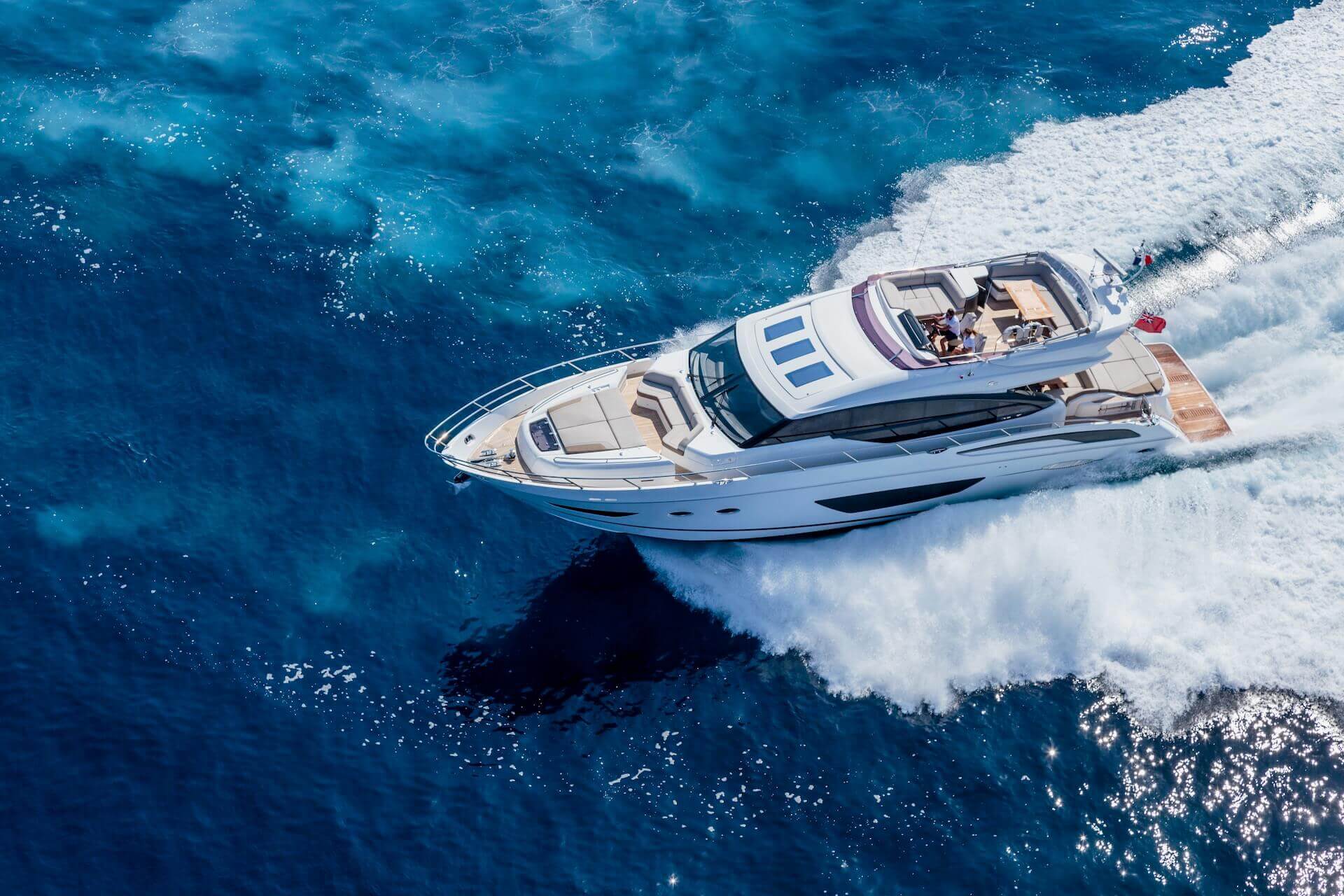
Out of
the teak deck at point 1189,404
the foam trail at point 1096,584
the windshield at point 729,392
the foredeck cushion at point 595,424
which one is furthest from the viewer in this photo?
the teak deck at point 1189,404

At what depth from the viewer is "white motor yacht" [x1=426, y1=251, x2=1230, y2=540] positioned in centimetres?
3105

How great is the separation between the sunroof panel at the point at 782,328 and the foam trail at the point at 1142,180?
8.31 meters

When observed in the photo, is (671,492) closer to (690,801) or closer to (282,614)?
(690,801)

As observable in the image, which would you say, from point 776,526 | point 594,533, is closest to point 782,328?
point 776,526

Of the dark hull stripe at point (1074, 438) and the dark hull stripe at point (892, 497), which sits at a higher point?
the dark hull stripe at point (1074, 438)

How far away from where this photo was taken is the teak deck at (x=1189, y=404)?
113ft

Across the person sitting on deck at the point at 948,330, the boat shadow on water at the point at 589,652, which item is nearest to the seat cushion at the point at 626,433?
the boat shadow on water at the point at 589,652

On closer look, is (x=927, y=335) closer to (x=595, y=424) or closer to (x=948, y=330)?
(x=948, y=330)

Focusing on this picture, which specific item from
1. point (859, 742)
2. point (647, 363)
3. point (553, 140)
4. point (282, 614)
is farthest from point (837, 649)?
point (553, 140)

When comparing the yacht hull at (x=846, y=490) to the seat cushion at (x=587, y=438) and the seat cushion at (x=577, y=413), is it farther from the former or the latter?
the seat cushion at (x=577, y=413)

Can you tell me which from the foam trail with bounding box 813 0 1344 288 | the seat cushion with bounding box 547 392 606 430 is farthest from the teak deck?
the seat cushion with bounding box 547 392 606 430

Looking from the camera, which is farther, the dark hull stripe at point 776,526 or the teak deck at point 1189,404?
the teak deck at point 1189,404

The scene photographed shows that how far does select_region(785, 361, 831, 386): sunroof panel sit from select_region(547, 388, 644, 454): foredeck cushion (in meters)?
4.29

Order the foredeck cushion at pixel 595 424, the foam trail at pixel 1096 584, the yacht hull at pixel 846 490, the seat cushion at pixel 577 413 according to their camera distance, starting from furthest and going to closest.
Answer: the seat cushion at pixel 577 413
the foredeck cushion at pixel 595 424
the yacht hull at pixel 846 490
the foam trail at pixel 1096 584
